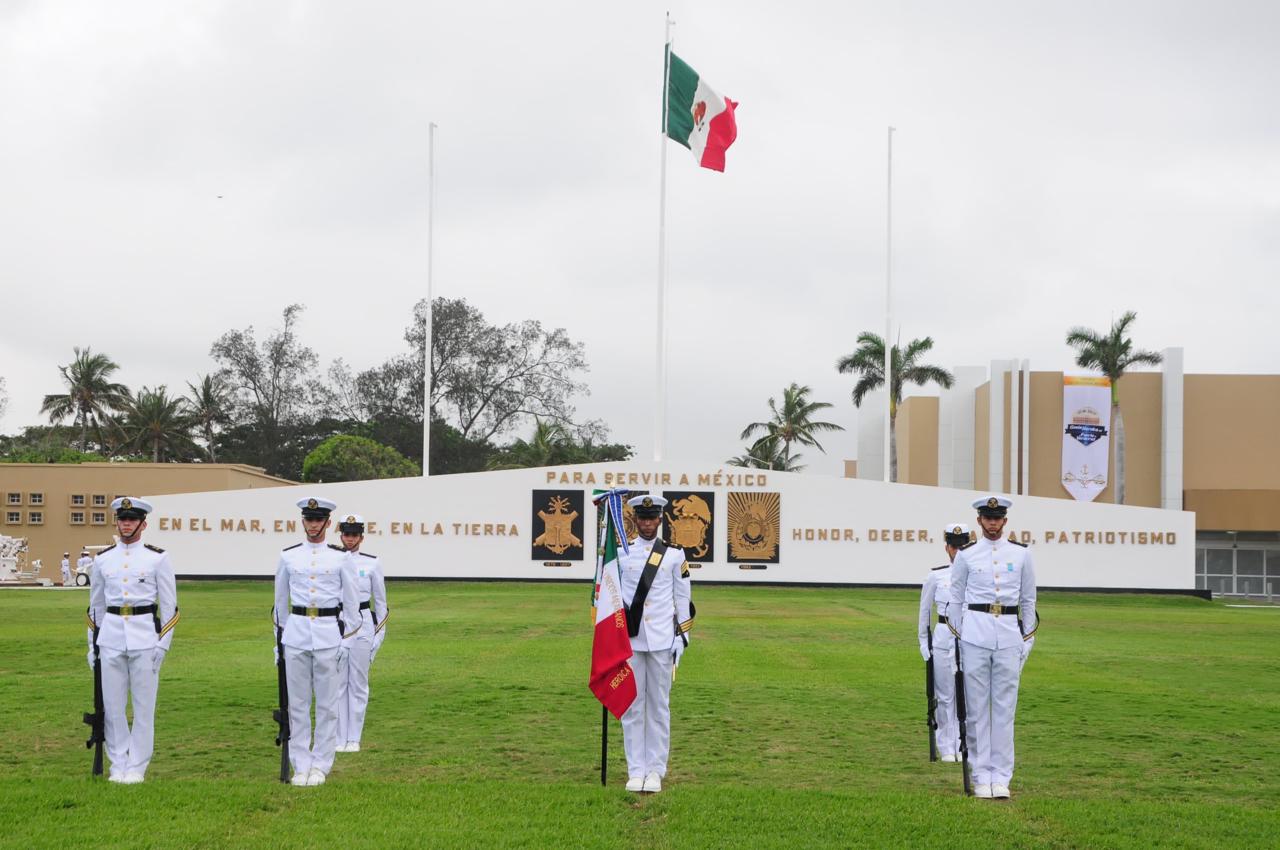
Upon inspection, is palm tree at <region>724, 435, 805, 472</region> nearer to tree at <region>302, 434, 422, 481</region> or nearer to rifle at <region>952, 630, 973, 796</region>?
tree at <region>302, 434, 422, 481</region>

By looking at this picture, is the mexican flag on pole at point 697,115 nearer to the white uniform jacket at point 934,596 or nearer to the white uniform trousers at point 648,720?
the white uniform jacket at point 934,596

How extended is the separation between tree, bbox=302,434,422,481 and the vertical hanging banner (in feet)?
114

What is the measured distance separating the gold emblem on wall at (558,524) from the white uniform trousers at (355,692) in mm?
32640

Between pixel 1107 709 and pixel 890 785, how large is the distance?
18.8 ft

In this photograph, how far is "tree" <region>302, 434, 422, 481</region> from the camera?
68125mm

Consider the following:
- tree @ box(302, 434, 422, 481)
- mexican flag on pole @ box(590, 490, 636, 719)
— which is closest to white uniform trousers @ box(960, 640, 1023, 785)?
mexican flag on pole @ box(590, 490, 636, 719)

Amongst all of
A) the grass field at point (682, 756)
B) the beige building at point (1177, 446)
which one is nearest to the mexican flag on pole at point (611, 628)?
the grass field at point (682, 756)

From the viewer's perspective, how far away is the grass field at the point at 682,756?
25.7 ft

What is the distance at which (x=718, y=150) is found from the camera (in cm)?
3706

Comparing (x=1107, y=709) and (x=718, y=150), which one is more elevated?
(x=718, y=150)

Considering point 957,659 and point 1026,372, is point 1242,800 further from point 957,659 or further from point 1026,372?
point 1026,372

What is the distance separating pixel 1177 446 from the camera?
57.0 m

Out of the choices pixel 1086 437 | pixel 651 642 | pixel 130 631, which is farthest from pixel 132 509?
pixel 1086 437

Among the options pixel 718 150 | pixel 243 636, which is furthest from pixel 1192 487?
pixel 243 636
